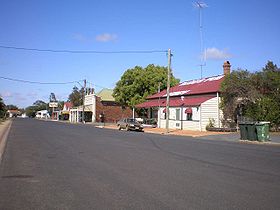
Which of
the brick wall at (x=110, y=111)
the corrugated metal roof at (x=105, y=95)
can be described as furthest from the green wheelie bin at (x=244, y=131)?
the corrugated metal roof at (x=105, y=95)

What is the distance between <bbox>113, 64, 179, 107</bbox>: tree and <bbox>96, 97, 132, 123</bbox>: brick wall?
760 inches

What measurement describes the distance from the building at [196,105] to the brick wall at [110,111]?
3297 centimetres

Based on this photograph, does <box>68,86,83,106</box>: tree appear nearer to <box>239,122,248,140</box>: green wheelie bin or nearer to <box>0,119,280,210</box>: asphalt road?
<box>239,122,248,140</box>: green wheelie bin

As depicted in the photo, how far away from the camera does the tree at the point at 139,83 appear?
60.4 meters

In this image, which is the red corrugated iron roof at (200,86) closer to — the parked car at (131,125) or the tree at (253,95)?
the tree at (253,95)

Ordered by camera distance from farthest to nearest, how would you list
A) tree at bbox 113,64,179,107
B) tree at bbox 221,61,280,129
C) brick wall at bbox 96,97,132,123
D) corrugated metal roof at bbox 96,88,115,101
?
corrugated metal roof at bbox 96,88,115,101 → brick wall at bbox 96,97,132,123 → tree at bbox 113,64,179,107 → tree at bbox 221,61,280,129

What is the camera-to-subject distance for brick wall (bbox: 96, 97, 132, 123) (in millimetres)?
81812

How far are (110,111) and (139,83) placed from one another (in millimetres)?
23724

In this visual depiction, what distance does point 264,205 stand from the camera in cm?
668

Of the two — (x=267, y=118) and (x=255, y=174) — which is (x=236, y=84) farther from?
(x=255, y=174)

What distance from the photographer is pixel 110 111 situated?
82.8m

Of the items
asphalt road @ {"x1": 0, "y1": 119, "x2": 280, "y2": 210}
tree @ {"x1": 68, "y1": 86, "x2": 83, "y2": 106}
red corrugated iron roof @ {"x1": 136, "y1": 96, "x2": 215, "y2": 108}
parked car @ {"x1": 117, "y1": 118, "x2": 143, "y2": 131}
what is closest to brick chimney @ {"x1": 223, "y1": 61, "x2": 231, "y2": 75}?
red corrugated iron roof @ {"x1": 136, "y1": 96, "x2": 215, "y2": 108}

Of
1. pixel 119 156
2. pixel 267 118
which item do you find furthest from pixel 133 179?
pixel 267 118

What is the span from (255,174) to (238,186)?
2056 millimetres
